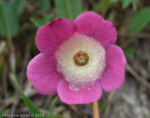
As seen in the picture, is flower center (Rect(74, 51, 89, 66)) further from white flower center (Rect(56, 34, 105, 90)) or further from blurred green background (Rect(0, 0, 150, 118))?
blurred green background (Rect(0, 0, 150, 118))

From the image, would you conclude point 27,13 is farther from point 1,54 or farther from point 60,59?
point 60,59

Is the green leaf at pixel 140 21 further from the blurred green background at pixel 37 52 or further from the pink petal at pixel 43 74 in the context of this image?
the pink petal at pixel 43 74

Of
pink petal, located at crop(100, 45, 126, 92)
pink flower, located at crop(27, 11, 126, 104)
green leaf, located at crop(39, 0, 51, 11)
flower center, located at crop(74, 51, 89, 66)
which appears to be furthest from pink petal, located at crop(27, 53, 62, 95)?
green leaf, located at crop(39, 0, 51, 11)

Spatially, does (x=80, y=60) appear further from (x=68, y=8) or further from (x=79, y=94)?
(x=68, y=8)

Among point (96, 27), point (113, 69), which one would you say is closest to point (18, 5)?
point (96, 27)

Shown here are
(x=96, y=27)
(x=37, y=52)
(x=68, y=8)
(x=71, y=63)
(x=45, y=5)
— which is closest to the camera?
(x=96, y=27)

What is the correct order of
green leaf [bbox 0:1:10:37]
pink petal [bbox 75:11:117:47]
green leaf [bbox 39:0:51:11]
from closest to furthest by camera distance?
pink petal [bbox 75:11:117:47], green leaf [bbox 0:1:10:37], green leaf [bbox 39:0:51:11]
